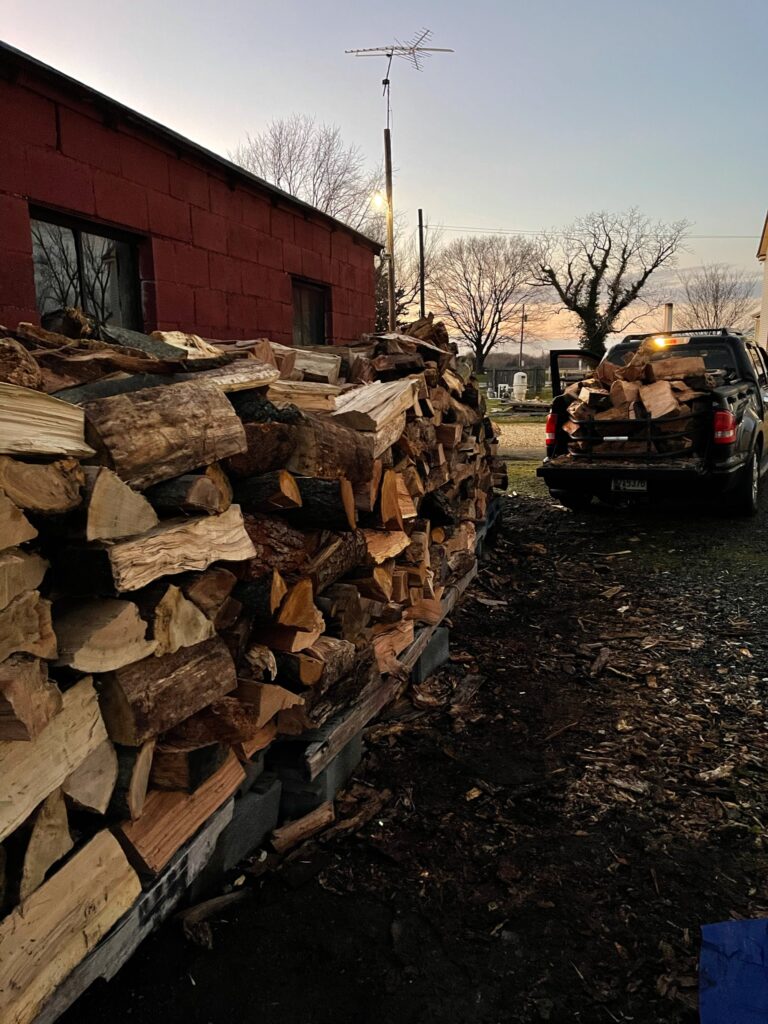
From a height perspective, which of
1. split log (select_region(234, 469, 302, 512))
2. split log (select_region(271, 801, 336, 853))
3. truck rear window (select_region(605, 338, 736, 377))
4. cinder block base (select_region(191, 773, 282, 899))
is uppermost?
truck rear window (select_region(605, 338, 736, 377))

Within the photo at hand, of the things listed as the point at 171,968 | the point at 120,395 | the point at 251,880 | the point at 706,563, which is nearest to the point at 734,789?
the point at 251,880

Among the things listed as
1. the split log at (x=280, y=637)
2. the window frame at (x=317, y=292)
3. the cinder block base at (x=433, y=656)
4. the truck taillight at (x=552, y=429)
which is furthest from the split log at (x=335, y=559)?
the window frame at (x=317, y=292)

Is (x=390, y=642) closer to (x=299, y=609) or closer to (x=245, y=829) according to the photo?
(x=299, y=609)

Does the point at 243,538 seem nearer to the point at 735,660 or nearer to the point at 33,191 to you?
the point at 735,660

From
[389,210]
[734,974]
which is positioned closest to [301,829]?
[734,974]

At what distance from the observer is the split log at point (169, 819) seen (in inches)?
83.0

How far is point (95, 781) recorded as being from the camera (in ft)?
6.56

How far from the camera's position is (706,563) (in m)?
6.72

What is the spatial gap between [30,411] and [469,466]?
4638 millimetres

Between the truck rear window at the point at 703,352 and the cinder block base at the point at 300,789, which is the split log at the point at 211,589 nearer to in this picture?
the cinder block base at the point at 300,789

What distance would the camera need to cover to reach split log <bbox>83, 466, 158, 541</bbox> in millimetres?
1870

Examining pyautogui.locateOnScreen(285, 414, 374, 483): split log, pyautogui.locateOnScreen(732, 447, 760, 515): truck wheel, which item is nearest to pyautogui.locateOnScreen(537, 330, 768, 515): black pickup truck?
pyautogui.locateOnScreen(732, 447, 760, 515): truck wheel

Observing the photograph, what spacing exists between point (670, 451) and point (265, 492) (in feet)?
18.9

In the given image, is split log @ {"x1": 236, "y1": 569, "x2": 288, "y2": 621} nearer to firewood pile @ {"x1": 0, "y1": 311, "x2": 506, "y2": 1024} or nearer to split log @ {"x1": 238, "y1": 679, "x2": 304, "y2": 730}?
firewood pile @ {"x1": 0, "y1": 311, "x2": 506, "y2": 1024}
